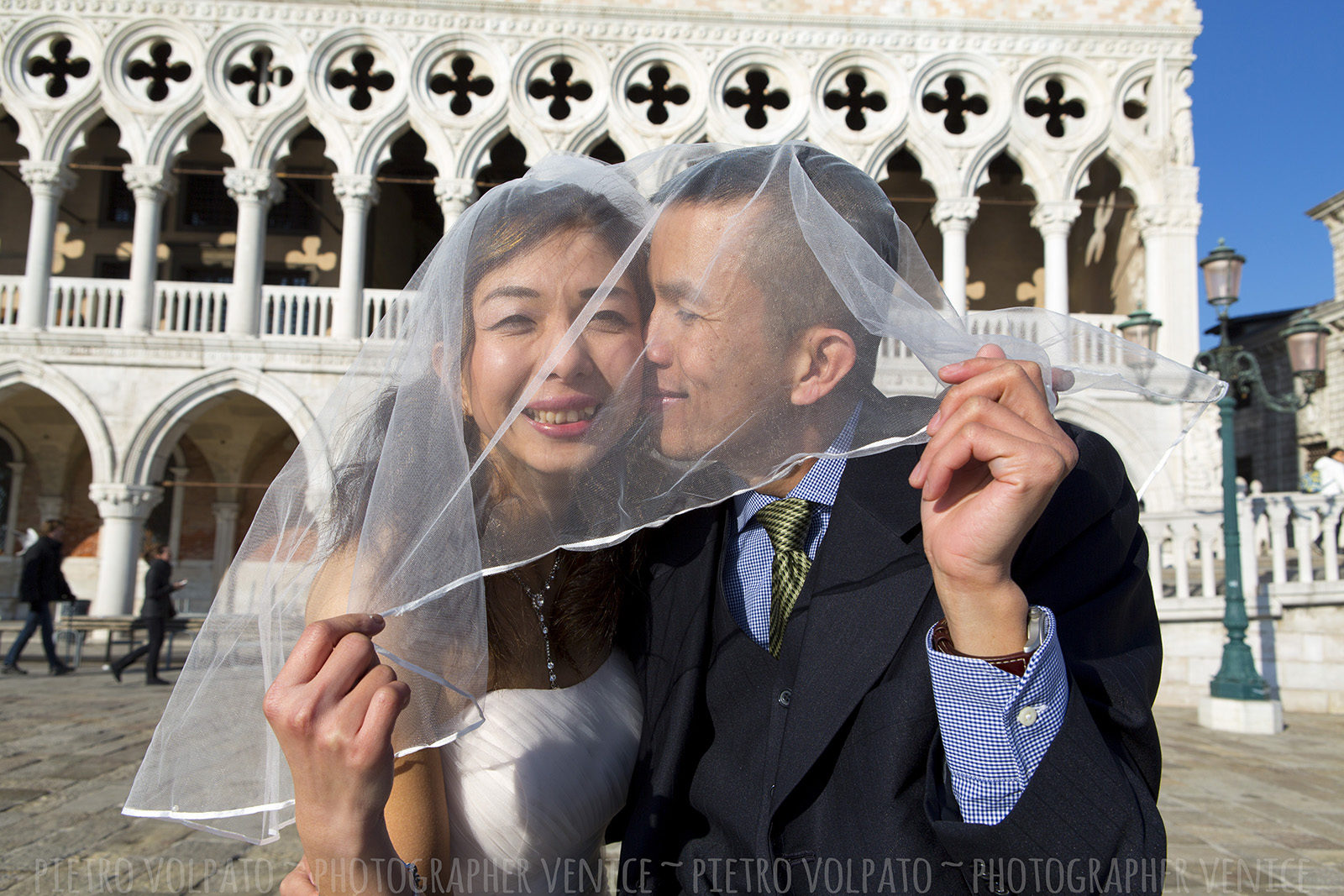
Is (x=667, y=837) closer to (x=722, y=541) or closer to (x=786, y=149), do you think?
(x=722, y=541)

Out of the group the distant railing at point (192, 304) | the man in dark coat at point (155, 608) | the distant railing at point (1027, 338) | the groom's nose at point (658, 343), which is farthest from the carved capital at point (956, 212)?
the groom's nose at point (658, 343)

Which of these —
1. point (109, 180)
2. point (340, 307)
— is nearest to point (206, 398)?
point (340, 307)

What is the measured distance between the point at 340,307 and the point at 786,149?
485 inches

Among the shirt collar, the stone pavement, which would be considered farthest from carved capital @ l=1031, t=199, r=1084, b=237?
the shirt collar

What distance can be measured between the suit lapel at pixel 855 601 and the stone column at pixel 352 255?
482 inches

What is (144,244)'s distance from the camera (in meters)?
12.4

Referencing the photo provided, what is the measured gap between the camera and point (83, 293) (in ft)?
44.4

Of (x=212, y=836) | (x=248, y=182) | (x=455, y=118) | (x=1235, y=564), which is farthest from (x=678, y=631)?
(x=248, y=182)

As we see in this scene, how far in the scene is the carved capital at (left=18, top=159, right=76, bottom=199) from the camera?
40.1 feet

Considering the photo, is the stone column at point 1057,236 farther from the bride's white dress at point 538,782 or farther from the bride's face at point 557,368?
the bride's face at point 557,368

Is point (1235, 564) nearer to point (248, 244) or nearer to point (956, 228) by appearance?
point (956, 228)

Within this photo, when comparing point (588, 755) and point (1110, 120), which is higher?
point (1110, 120)

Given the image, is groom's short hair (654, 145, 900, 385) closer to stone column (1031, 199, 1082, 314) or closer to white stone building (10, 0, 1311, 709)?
white stone building (10, 0, 1311, 709)

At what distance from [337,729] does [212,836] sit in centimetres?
400
